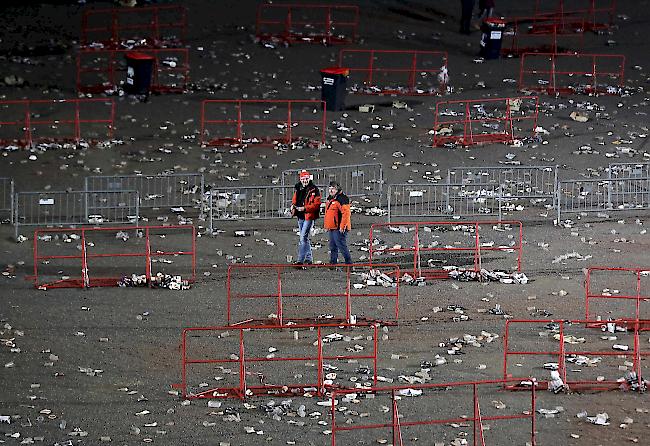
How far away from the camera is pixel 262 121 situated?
129 ft

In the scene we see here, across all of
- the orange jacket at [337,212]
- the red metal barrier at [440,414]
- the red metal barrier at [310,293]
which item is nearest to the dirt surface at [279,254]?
the red metal barrier at [440,414]

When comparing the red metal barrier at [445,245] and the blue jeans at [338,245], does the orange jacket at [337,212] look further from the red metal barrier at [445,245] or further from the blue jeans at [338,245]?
the red metal barrier at [445,245]

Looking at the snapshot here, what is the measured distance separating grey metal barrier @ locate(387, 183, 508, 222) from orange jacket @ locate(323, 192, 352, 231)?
332 cm

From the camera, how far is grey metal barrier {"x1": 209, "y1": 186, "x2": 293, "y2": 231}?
3362cm

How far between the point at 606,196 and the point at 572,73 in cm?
915

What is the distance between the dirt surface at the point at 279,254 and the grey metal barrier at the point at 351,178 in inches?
19.2

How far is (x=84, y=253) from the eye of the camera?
96.8ft

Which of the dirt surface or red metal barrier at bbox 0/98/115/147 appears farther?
red metal barrier at bbox 0/98/115/147

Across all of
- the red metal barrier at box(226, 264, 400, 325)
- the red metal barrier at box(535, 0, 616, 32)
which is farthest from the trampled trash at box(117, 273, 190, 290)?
the red metal barrier at box(535, 0, 616, 32)

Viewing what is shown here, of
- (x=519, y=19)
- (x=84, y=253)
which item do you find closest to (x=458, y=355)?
(x=84, y=253)

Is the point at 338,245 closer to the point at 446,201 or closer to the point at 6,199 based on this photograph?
the point at 446,201

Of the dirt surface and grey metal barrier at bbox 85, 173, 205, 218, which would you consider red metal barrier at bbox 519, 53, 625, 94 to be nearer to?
the dirt surface

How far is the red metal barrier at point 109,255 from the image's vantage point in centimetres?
2955

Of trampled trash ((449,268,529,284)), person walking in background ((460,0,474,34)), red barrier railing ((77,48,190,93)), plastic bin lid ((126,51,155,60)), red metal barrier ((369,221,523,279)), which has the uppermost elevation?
person walking in background ((460,0,474,34))
